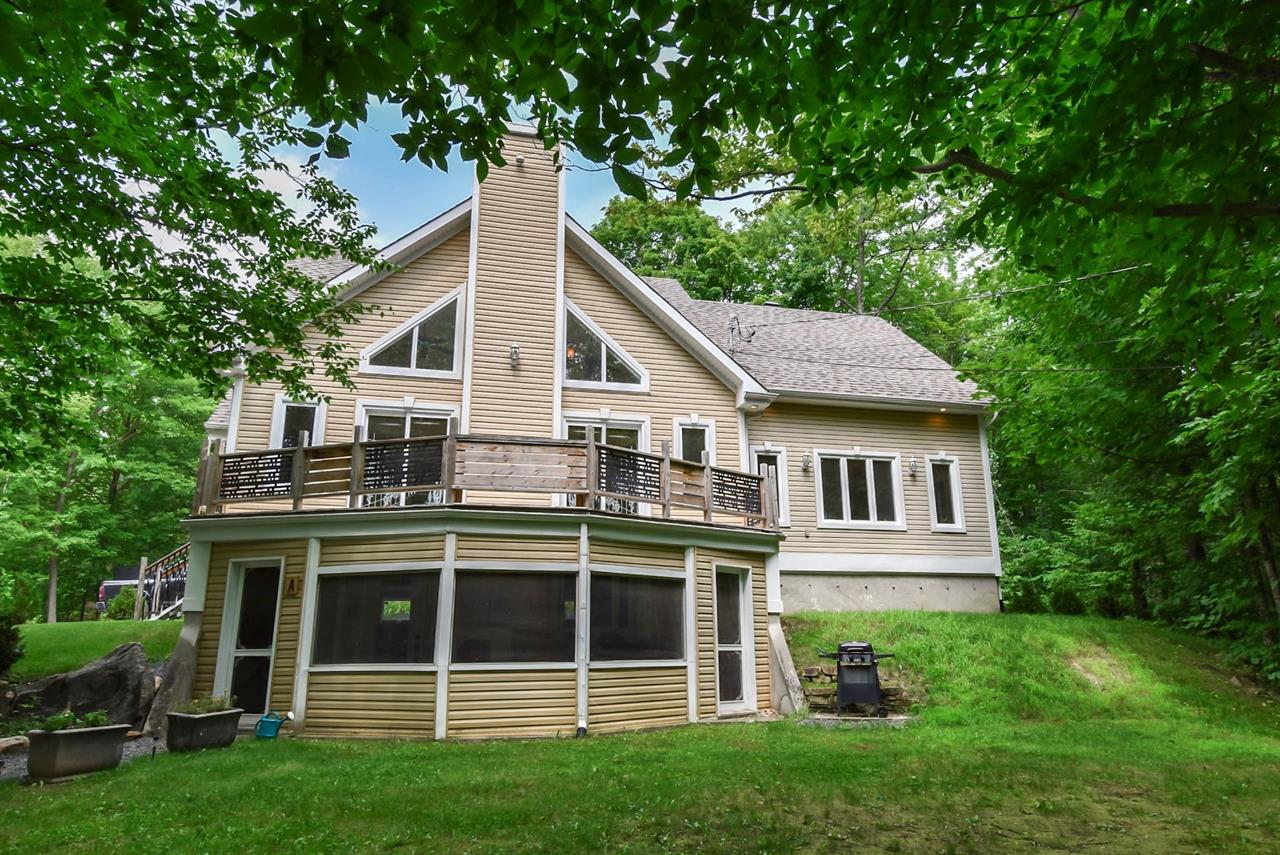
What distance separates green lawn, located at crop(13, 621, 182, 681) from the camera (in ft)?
45.4

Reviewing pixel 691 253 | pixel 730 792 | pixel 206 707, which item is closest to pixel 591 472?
pixel 730 792

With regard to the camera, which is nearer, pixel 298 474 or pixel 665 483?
pixel 298 474

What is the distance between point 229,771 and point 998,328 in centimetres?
2652

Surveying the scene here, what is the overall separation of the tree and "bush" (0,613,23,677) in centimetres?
2451

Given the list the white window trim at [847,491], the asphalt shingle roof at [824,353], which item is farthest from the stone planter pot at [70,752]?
the white window trim at [847,491]

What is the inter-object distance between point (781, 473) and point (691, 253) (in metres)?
19.4

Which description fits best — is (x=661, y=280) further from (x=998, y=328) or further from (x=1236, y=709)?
(x=1236, y=709)

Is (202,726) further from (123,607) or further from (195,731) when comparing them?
(123,607)

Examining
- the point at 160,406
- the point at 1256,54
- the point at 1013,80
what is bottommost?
the point at 1256,54

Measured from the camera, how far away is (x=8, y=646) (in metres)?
12.4

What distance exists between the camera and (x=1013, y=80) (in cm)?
641

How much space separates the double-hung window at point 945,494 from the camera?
18.5m

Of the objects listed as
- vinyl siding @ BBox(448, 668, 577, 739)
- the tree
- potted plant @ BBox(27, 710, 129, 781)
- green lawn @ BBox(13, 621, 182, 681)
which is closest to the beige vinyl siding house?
vinyl siding @ BBox(448, 668, 577, 739)

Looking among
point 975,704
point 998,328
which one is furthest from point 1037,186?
point 998,328
